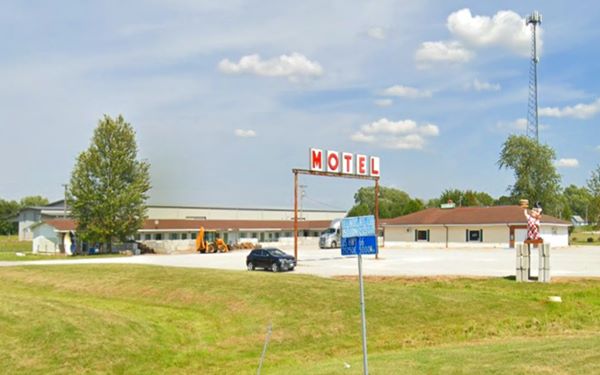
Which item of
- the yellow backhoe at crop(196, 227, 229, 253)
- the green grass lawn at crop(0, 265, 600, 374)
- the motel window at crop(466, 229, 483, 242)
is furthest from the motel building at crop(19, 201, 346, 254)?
the green grass lawn at crop(0, 265, 600, 374)

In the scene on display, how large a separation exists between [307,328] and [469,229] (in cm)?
4770

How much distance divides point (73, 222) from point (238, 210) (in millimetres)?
38274

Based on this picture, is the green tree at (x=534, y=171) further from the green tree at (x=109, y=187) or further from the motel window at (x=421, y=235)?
the green tree at (x=109, y=187)

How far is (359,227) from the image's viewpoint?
1026 cm

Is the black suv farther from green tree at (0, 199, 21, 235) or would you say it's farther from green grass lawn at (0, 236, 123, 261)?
green tree at (0, 199, 21, 235)

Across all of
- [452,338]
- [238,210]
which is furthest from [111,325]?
[238,210]

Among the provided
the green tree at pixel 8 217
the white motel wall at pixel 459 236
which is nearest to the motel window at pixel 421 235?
the white motel wall at pixel 459 236

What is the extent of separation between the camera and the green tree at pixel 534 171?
87.5 m

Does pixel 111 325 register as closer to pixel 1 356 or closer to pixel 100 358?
pixel 100 358

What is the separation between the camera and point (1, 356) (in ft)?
53.5

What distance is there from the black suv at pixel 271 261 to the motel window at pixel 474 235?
110ft

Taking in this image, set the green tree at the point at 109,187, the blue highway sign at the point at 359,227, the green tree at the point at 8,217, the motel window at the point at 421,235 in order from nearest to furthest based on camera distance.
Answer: the blue highway sign at the point at 359,227, the green tree at the point at 109,187, the motel window at the point at 421,235, the green tree at the point at 8,217

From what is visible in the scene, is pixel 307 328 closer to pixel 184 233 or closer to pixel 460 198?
pixel 184 233

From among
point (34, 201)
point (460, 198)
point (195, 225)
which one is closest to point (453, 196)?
point (460, 198)
